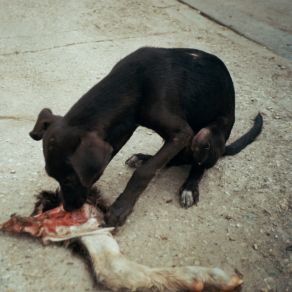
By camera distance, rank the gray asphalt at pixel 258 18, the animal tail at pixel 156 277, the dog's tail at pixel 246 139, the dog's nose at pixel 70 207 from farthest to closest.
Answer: the gray asphalt at pixel 258 18, the dog's tail at pixel 246 139, the dog's nose at pixel 70 207, the animal tail at pixel 156 277

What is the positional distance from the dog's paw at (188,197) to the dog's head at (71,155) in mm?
839

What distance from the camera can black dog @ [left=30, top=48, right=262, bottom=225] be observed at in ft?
10.2

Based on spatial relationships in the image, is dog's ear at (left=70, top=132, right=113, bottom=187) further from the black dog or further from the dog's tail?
the dog's tail

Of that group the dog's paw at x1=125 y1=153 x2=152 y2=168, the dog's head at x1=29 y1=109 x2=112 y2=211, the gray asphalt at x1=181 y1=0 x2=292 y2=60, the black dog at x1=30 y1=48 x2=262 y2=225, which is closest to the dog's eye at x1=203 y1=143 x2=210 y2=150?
the black dog at x1=30 y1=48 x2=262 y2=225

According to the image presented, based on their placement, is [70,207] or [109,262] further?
[70,207]

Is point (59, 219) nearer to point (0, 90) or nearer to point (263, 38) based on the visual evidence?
point (0, 90)

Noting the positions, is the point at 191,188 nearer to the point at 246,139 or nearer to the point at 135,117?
the point at 135,117

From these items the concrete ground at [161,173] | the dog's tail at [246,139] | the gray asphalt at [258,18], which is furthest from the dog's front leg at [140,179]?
the gray asphalt at [258,18]

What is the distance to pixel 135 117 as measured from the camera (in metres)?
3.62

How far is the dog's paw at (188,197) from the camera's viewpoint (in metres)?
3.75

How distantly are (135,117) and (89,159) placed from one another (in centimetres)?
82

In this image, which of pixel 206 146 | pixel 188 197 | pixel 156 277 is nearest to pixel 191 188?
pixel 188 197

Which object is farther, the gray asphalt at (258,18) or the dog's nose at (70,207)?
the gray asphalt at (258,18)

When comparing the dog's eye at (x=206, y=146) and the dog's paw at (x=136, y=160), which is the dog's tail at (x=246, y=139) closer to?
the dog's eye at (x=206, y=146)
